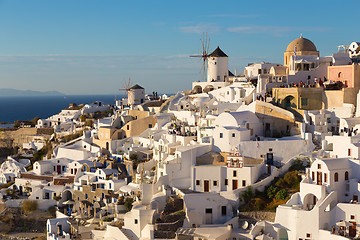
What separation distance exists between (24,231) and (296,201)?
1784 cm

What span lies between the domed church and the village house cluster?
0.29 feet

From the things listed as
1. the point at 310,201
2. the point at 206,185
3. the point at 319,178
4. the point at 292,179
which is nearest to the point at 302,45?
the point at 292,179

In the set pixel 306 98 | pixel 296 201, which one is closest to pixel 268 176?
pixel 296 201

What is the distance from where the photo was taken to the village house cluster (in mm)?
25422

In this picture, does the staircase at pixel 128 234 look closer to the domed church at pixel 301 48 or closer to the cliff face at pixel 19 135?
the domed church at pixel 301 48

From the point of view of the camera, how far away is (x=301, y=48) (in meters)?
40.2

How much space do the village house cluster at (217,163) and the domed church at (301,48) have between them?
0.29 feet

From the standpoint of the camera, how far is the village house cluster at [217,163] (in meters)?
25.4

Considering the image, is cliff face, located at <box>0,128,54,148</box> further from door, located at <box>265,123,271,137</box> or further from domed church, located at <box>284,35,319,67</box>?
door, located at <box>265,123,271,137</box>

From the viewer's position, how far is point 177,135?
110ft

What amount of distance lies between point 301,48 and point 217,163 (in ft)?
48.0

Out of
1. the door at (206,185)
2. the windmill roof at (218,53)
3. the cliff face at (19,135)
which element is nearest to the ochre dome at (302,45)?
the windmill roof at (218,53)

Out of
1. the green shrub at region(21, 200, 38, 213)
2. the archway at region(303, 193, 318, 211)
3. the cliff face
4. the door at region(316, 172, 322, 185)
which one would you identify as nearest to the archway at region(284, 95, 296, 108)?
the door at region(316, 172, 322, 185)

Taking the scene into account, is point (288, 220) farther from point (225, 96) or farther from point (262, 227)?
point (225, 96)
